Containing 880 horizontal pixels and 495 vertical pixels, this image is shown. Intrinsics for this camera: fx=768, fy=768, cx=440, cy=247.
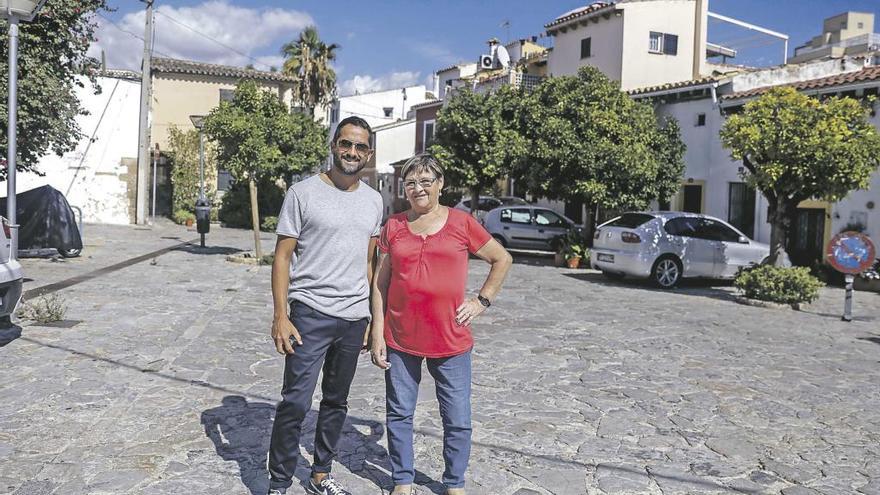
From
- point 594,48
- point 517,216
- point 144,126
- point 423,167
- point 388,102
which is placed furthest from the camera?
point 388,102

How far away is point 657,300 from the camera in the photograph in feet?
43.3

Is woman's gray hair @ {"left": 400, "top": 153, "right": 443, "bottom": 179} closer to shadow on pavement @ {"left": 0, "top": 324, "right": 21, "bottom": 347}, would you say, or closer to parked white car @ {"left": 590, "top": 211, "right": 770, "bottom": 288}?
shadow on pavement @ {"left": 0, "top": 324, "right": 21, "bottom": 347}

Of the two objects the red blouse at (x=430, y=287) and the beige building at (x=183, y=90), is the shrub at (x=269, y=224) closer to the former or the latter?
the beige building at (x=183, y=90)

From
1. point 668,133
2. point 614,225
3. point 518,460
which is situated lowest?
point 518,460

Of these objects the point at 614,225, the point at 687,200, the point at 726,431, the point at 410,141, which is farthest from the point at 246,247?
the point at 410,141

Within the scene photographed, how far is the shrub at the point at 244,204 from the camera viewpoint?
1320 inches

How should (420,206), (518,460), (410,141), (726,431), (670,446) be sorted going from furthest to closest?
(410,141)
(726,431)
(670,446)
(518,460)
(420,206)

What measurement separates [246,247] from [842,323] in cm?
1583

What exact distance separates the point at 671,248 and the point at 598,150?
4.19 metres

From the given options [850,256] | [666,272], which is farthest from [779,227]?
[666,272]

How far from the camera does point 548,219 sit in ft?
78.1

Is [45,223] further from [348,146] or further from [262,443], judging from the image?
[348,146]

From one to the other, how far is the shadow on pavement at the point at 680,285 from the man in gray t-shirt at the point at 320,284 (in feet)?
36.7

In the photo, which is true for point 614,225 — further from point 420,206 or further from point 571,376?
point 420,206
